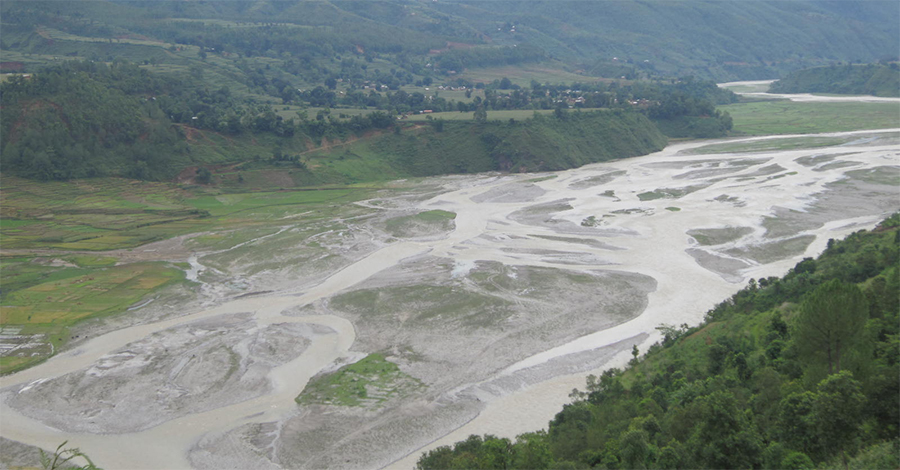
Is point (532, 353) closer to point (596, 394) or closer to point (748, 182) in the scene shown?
point (596, 394)

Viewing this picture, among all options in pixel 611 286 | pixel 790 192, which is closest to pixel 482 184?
pixel 790 192

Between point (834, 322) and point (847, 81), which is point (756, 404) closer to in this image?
point (834, 322)

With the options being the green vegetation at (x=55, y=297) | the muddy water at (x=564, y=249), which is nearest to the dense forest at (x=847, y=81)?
the muddy water at (x=564, y=249)

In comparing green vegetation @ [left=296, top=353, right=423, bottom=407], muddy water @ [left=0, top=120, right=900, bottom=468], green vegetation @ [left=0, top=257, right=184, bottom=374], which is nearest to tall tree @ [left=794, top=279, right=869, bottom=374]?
muddy water @ [left=0, top=120, right=900, bottom=468]

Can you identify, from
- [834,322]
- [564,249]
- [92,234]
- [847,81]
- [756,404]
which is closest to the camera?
[834,322]

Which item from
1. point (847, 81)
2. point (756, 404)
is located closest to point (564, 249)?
point (756, 404)

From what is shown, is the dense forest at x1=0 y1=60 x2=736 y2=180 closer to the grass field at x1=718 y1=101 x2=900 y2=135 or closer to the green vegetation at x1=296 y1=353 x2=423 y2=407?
the grass field at x1=718 y1=101 x2=900 y2=135
